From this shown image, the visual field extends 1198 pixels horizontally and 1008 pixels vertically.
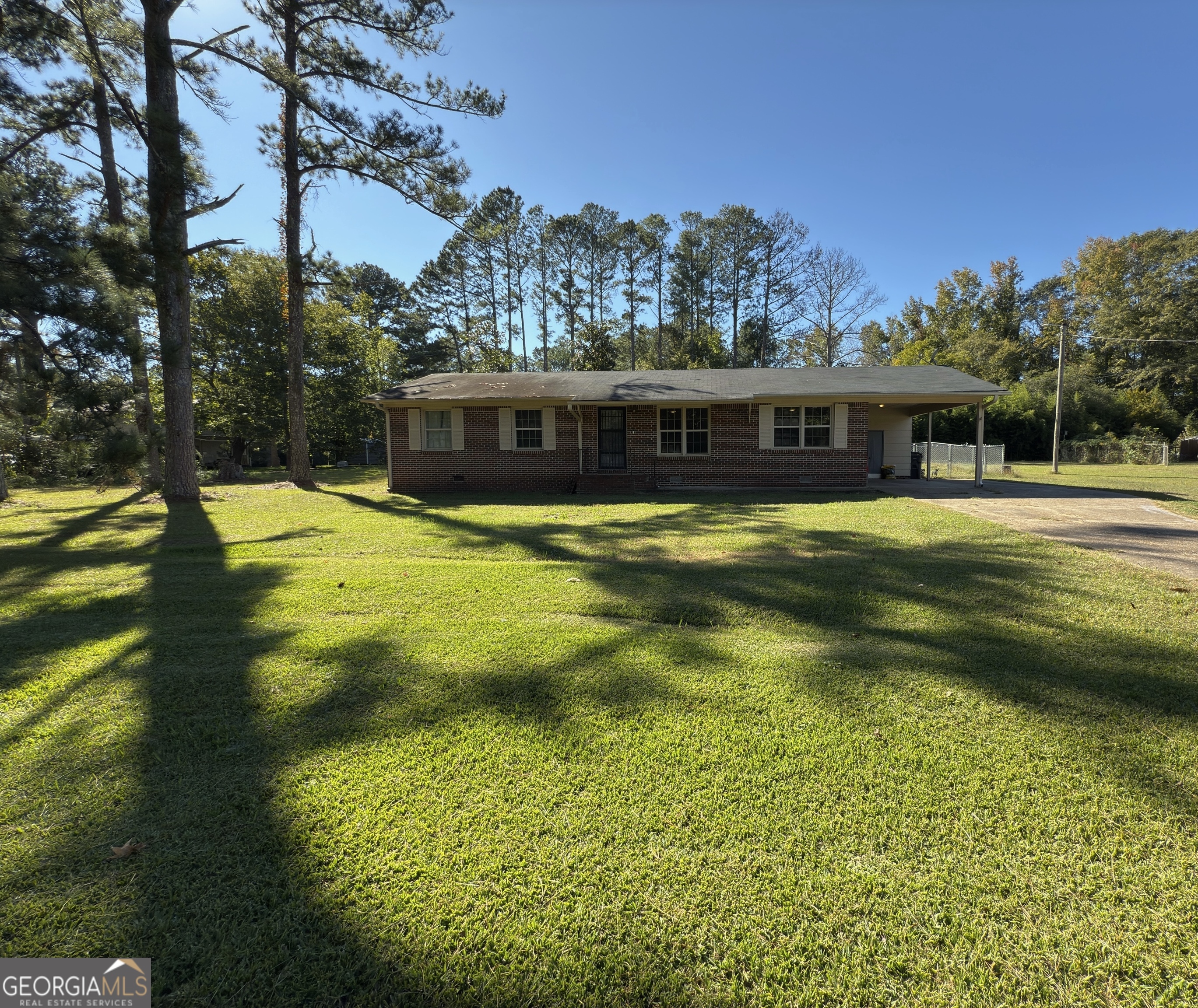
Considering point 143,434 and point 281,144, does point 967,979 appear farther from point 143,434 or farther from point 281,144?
point 281,144

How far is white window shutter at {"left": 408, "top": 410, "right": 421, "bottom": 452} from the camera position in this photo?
47.9 ft

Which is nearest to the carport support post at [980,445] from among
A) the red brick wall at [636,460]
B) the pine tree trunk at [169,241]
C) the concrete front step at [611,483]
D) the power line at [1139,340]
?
the red brick wall at [636,460]

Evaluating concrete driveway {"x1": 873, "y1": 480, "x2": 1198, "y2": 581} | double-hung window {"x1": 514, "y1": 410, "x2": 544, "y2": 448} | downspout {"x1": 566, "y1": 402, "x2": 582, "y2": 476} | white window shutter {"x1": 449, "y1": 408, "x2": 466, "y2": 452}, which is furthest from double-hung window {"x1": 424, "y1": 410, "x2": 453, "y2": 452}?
concrete driveway {"x1": 873, "y1": 480, "x2": 1198, "y2": 581}

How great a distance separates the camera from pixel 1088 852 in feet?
6.39

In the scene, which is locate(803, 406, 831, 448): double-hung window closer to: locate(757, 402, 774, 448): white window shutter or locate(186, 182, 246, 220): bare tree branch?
locate(757, 402, 774, 448): white window shutter

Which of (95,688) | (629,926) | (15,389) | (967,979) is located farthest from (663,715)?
(15,389)

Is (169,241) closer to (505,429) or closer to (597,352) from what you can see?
(505,429)

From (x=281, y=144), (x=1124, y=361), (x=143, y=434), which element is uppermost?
(x=281, y=144)

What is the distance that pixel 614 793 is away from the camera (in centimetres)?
227

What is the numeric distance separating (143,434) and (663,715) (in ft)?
23.6

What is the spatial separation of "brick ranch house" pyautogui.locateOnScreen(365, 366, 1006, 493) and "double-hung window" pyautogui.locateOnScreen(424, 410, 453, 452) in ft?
0.09

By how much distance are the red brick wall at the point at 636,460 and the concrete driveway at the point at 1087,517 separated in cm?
173

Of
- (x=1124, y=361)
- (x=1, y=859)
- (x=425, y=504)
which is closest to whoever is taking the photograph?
(x=1, y=859)

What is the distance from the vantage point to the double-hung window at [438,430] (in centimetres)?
1462
